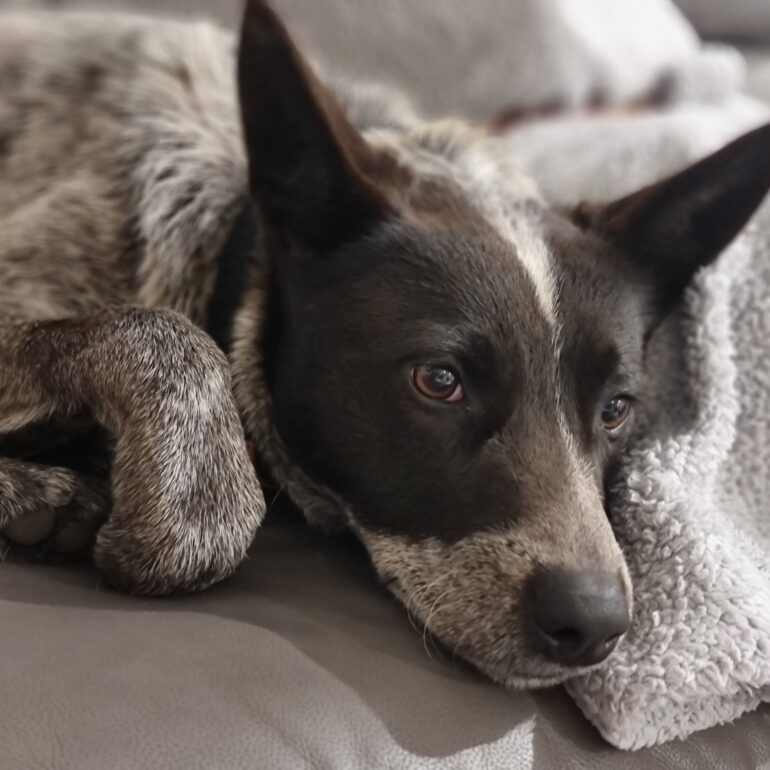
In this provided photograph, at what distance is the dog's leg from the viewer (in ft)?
4.06

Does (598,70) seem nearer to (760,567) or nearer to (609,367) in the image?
(609,367)

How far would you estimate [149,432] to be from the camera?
1289mm

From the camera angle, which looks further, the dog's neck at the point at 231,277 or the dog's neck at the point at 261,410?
the dog's neck at the point at 231,277

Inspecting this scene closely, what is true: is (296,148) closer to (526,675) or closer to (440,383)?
(440,383)

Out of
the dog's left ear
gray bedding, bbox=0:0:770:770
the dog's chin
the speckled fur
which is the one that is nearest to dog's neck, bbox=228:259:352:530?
the speckled fur

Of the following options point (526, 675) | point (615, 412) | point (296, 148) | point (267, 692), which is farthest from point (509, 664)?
point (296, 148)

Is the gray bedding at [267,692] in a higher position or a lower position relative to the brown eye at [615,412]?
lower

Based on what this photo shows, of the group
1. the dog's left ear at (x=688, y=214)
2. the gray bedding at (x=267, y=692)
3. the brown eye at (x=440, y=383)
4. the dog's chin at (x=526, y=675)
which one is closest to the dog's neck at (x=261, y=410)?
the gray bedding at (x=267, y=692)

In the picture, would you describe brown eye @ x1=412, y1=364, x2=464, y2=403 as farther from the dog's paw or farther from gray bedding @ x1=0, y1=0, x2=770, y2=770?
the dog's paw

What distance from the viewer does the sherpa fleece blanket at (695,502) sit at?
1205 mm

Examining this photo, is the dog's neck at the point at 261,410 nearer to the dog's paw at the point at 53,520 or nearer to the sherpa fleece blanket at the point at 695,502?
the dog's paw at the point at 53,520

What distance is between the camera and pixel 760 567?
54.3 inches

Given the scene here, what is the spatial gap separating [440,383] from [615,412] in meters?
0.31

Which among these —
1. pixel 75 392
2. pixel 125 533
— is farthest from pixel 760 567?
pixel 75 392
